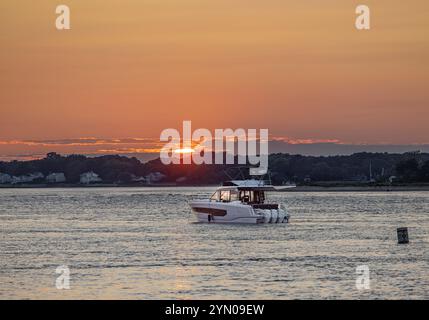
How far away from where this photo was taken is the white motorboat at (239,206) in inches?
3120

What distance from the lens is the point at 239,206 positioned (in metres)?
79.8

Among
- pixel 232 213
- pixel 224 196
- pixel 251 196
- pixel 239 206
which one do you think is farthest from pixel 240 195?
pixel 232 213

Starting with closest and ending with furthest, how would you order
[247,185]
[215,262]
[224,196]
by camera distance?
1. [215,262]
2. [247,185]
3. [224,196]

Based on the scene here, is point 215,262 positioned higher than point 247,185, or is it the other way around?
point 247,185

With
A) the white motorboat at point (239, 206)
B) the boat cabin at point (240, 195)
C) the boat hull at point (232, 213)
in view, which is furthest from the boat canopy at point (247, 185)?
the boat hull at point (232, 213)

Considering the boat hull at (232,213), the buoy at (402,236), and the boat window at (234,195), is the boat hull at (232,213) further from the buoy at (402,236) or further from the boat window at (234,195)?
the buoy at (402,236)

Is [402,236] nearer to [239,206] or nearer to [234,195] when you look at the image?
[239,206]

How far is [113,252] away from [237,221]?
26487 mm

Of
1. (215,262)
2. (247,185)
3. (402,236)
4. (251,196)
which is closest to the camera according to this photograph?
(215,262)

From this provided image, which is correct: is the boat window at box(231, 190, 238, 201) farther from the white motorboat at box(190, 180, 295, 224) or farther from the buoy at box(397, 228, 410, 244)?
the buoy at box(397, 228, 410, 244)

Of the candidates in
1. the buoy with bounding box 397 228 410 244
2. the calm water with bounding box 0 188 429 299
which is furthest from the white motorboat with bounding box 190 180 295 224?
the buoy with bounding box 397 228 410 244
